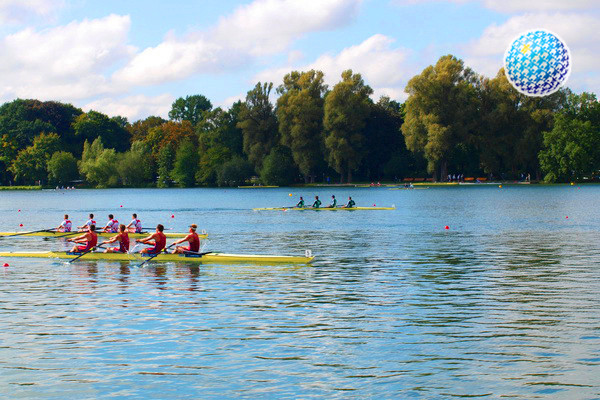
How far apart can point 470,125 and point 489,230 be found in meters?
82.8

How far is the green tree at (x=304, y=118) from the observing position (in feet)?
452

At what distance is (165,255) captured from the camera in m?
31.0

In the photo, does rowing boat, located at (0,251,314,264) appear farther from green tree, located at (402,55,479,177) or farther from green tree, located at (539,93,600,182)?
green tree, located at (539,93,600,182)

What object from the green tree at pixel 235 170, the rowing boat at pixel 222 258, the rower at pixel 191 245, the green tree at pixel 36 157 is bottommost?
the rowing boat at pixel 222 258

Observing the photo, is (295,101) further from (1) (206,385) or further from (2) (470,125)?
(1) (206,385)

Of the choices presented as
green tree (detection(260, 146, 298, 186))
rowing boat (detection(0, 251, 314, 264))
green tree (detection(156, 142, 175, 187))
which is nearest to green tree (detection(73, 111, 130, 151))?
green tree (detection(156, 142, 175, 187))

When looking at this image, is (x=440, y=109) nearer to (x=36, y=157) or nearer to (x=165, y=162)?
(x=165, y=162)

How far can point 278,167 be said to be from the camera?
473ft

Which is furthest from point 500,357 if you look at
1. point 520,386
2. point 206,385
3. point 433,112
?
point 433,112

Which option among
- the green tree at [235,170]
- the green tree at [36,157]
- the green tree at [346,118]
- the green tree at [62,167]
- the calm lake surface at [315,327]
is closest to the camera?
the calm lake surface at [315,327]

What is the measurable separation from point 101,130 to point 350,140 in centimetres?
8276

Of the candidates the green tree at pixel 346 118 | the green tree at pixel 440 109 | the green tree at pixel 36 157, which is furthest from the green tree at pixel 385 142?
the green tree at pixel 36 157

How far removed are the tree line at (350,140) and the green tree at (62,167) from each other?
26cm

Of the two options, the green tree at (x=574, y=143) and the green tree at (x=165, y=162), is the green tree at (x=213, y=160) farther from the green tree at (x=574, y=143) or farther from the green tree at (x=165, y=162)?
the green tree at (x=574, y=143)
